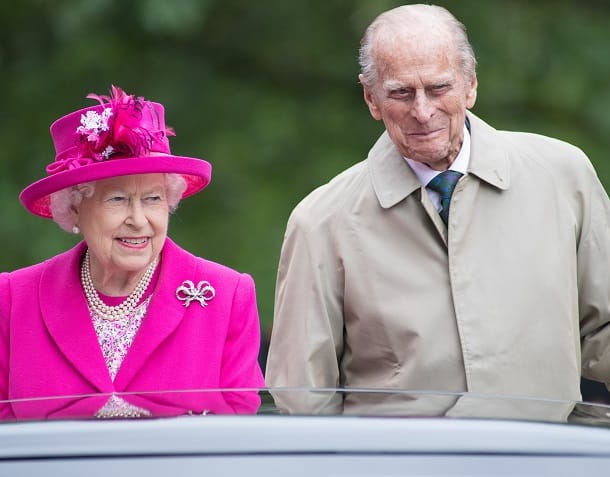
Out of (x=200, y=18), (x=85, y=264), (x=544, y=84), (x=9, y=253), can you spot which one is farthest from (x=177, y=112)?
(x=85, y=264)

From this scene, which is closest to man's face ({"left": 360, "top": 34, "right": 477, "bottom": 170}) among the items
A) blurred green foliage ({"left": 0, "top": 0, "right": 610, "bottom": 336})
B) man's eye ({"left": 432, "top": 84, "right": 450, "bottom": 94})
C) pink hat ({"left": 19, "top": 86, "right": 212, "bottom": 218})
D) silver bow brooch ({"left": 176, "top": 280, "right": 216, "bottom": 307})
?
man's eye ({"left": 432, "top": 84, "right": 450, "bottom": 94})

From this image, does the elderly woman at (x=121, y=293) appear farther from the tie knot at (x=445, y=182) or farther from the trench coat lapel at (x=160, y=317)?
the tie knot at (x=445, y=182)

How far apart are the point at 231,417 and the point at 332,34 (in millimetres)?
5760

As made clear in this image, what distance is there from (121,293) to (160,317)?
147 mm

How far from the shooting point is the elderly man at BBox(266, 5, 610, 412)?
3.88 meters

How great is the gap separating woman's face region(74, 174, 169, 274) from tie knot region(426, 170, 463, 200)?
76 centimetres

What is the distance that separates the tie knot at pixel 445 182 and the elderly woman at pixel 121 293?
1.97 feet

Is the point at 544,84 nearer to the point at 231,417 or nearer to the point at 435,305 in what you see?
the point at 435,305

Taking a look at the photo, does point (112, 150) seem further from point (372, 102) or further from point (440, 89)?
point (440, 89)

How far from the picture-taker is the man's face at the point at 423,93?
155 inches

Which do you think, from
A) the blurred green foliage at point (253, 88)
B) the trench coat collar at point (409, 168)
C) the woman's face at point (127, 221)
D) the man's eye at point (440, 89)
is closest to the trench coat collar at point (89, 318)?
the woman's face at point (127, 221)

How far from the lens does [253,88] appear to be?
8.20 meters

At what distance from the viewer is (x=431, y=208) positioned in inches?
159

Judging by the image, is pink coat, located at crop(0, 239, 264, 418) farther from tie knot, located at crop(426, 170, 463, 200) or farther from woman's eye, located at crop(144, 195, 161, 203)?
tie knot, located at crop(426, 170, 463, 200)
